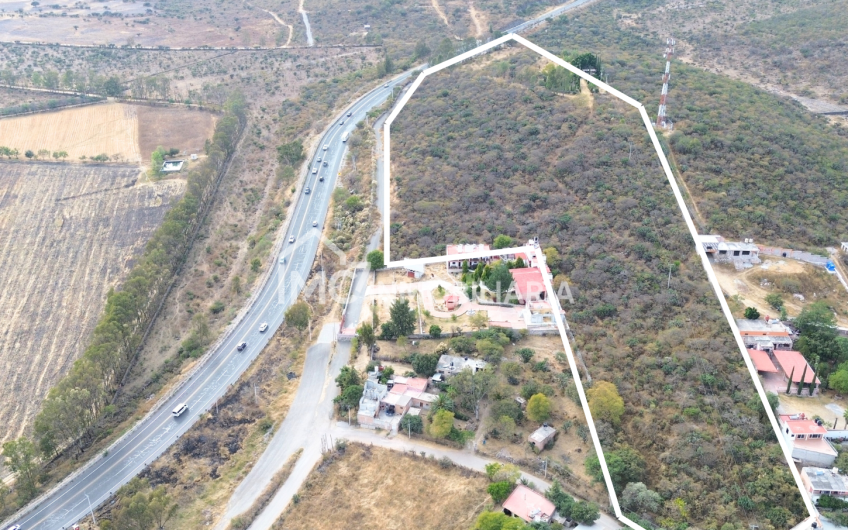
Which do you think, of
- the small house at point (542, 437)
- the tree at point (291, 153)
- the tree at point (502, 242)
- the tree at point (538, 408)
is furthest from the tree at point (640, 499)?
the tree at point (291, 153)

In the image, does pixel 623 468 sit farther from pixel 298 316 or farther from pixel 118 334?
pixel 118 334

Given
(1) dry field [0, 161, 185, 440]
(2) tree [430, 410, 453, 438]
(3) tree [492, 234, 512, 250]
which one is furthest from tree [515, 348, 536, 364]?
(1) dry field [0, 161, 185, 440]

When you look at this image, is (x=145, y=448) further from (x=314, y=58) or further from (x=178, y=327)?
(x=314, y=58)

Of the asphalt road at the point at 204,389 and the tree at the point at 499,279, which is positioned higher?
the tree at the point at 499,279

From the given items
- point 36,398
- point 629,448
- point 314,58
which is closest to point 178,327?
point 36,398

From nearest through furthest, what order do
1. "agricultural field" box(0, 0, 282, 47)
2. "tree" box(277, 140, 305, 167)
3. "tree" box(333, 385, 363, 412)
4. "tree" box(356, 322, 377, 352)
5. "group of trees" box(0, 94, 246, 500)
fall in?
"group of trees" box(0, 94, 246, 500) < "tree" box(333, 385, 363, 412) < "tree" box(356, 322, 377, 352) < "tree" box(277, 140, 305, 167) < "agricultural field" box(0, 0, 282, 47)

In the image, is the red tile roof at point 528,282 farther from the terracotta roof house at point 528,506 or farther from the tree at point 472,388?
the terracotta roof house at point 528,506

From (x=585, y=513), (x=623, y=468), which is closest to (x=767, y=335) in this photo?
(x=623, y=468)

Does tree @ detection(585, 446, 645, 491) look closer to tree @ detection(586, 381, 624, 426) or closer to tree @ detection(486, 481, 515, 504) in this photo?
tree @ detection(586, 381, 624, 426)
